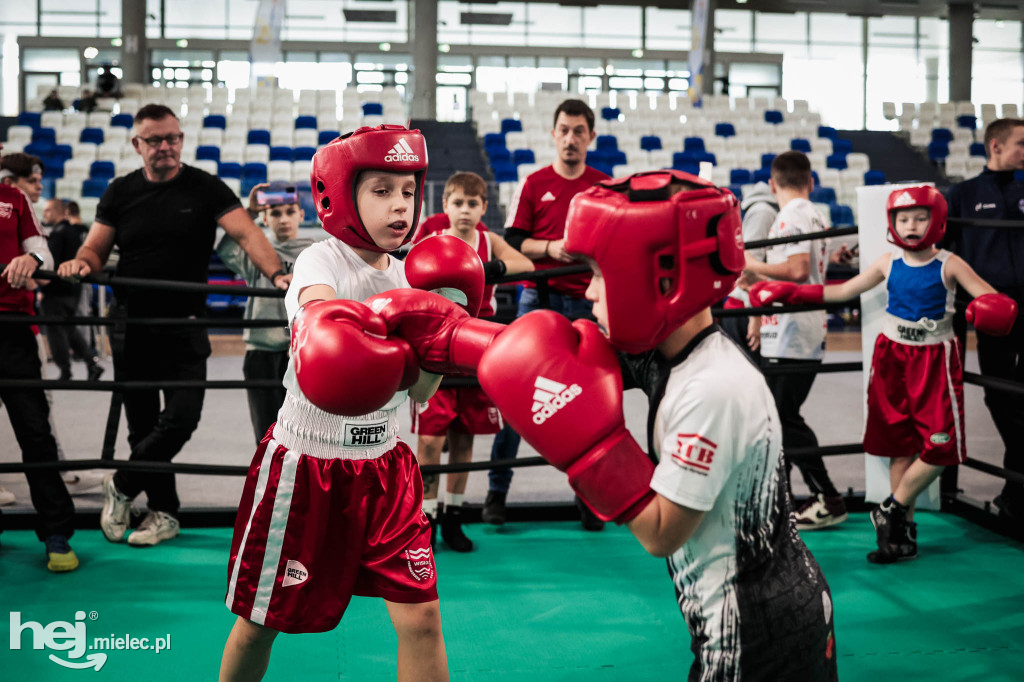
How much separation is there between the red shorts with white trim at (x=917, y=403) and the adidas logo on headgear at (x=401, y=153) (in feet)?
7.07

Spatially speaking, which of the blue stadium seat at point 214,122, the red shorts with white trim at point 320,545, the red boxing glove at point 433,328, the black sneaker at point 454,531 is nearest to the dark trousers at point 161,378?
the black sneaker at point 454,531

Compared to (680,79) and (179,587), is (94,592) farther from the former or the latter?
(680,79)

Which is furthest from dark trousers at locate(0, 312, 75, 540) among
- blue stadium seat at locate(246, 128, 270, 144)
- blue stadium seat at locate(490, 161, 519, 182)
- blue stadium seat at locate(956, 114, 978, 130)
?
blue stadium seat at locate(956, 114, 978, 130)

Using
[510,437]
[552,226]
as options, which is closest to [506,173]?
[552,226]

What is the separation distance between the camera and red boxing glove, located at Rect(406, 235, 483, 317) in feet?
4.49

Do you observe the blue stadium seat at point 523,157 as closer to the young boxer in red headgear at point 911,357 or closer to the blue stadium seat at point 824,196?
the blue stadium seat at point 824,196

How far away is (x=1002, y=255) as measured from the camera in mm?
3459

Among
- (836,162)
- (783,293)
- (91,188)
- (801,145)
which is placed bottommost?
(783,293)

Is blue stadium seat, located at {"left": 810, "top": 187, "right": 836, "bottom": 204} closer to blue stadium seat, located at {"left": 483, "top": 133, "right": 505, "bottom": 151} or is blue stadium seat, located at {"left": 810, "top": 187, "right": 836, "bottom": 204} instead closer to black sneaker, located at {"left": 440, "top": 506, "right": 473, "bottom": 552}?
blue stadium seat, located at {"left": 483, "top": 133, "right": 505, "bottom": 151}

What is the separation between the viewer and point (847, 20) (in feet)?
65.1

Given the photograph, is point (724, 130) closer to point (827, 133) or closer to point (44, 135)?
Answer: point (827, 133)

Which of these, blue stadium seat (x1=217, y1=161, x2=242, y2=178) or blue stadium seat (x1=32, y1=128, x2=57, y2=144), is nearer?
blue stadium seat (x1=217, y1=161, x2=242, y2=178)

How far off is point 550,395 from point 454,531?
220 cm

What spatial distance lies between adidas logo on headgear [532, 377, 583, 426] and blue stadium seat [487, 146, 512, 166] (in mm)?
11591
